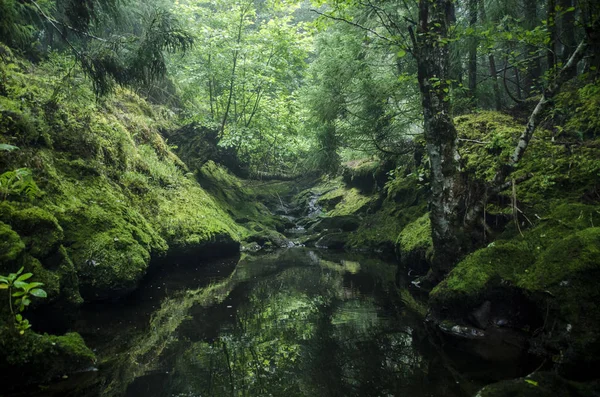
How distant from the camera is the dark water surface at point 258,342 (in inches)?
148

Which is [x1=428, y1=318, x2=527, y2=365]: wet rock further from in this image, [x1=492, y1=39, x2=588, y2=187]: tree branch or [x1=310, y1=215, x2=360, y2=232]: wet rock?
[x1=310, y1=215, x2=360, y2=232]: wet rock

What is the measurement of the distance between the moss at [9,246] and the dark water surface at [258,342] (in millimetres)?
1492

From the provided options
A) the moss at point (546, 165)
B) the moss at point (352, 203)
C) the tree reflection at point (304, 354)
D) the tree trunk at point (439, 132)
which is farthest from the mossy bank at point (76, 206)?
the moss at point (546, 165)

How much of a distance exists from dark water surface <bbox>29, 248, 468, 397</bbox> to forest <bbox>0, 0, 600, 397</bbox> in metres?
0.04

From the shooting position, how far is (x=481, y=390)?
3.42 m

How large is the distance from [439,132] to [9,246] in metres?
6.63

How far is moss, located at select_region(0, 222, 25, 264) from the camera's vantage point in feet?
13.0

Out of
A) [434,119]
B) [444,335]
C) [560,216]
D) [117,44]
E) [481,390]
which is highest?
[117,44]

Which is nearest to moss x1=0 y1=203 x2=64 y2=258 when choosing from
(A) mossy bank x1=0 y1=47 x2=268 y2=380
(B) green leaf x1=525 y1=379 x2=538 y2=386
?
(A) mossy bank x1=0 y1=47 x2=268 y2=380

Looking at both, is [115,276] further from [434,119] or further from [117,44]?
[434,119]

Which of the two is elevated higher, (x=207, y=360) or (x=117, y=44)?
(x=117, y=44)

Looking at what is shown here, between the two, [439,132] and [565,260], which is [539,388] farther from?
[439,132]

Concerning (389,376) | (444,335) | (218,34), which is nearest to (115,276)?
(389,376)

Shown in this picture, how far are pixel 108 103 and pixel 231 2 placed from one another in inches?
301
